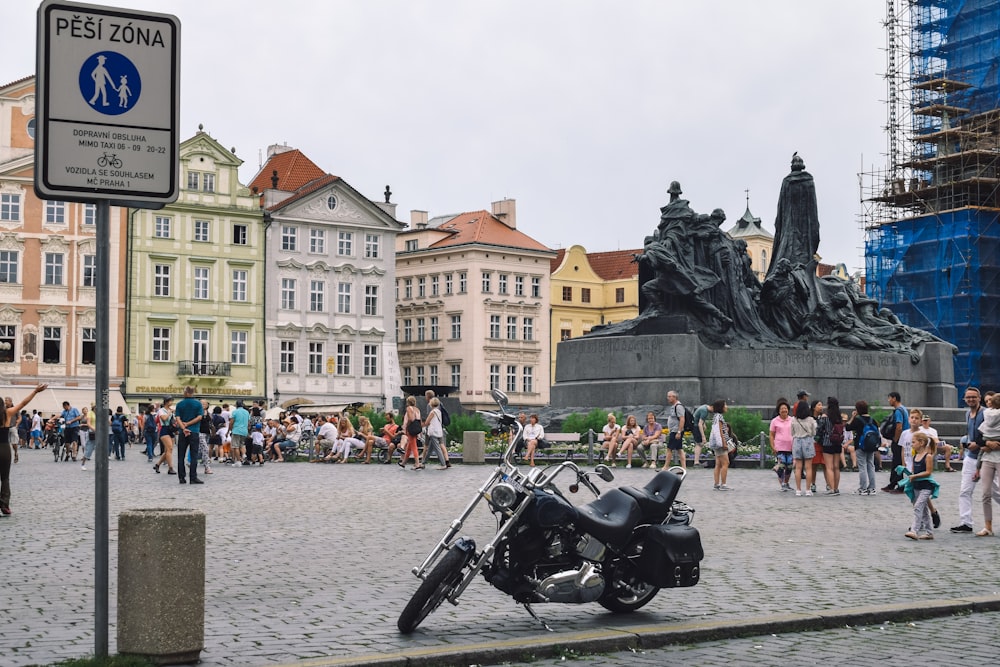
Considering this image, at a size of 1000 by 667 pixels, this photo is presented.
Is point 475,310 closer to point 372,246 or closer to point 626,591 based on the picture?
point 372,246

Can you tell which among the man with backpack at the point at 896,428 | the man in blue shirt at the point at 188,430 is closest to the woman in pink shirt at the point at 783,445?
the man with backpack at the point at 896,428

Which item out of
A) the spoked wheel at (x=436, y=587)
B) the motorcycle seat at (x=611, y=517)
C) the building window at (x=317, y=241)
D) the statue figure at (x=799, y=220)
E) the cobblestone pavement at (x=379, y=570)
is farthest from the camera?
the building window at (x=317, y=241)

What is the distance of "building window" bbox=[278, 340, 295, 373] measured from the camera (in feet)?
233

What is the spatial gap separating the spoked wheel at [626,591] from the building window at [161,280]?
2414 inches

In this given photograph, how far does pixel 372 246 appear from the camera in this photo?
74.6 meters

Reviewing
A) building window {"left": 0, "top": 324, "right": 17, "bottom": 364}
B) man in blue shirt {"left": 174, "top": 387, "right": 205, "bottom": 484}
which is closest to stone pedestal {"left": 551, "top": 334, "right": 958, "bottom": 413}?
man in blue shirt {"left": 174, "top": 387, "right": 205, "bottom": 484}

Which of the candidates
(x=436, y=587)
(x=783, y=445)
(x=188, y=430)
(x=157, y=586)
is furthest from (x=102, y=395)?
(x=188, y=430)

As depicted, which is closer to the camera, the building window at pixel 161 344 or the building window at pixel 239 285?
the building window at pixel 161 344

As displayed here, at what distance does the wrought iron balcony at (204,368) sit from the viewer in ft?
221

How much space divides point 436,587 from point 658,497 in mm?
1678

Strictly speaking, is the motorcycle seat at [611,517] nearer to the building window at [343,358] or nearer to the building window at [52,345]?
the building window at [52,345]

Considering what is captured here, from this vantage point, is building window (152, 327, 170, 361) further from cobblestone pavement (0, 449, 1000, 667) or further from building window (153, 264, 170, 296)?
cobblestone pavement (0, 449, 1000, 667)

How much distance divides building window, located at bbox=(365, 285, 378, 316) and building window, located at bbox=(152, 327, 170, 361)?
35.9 ft

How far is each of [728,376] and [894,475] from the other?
10.4 meters
